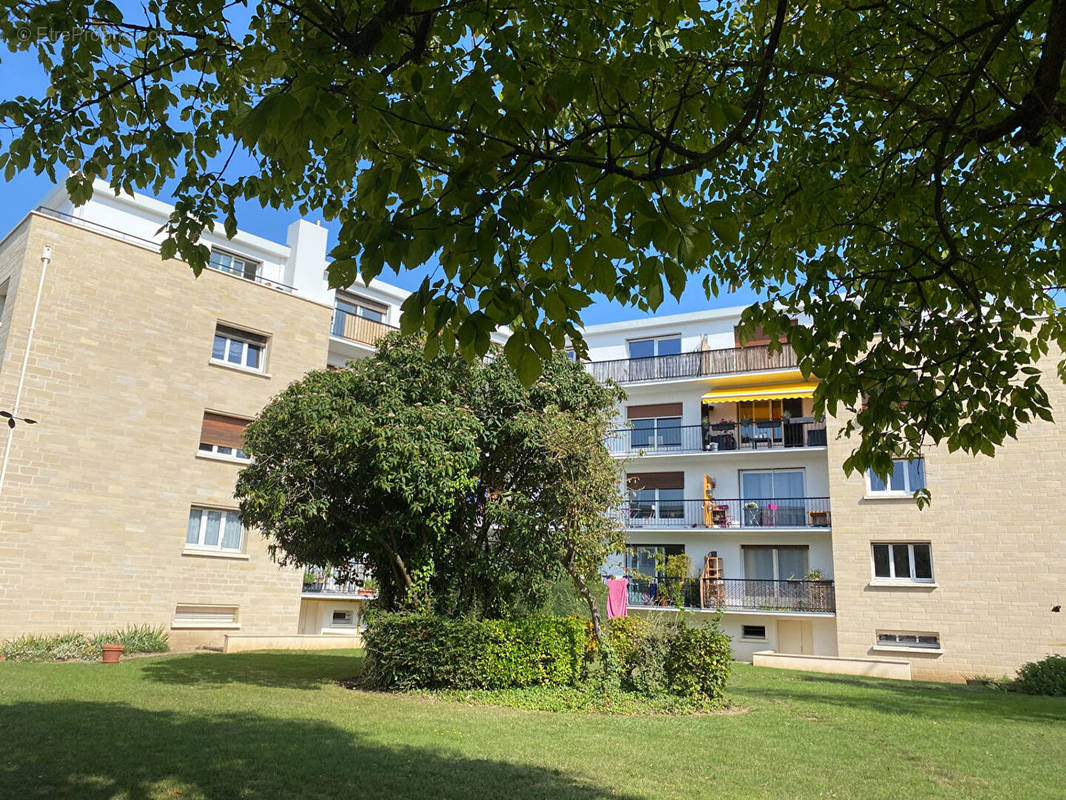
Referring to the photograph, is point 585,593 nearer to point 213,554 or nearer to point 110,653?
point 110,653

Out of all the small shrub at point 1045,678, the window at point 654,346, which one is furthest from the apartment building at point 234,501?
the window at point 654,346

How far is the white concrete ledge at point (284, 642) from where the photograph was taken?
62.3ft

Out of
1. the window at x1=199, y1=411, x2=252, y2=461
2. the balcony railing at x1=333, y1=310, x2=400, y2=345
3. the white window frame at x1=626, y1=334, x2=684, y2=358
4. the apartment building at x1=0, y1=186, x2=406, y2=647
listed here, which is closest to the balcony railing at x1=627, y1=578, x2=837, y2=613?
the white window frame at x1=626, y1=334, x2=684, y2=358

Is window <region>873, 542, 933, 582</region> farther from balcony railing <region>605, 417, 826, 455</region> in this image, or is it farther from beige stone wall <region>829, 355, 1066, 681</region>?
balcony railing <region>605, 417, 826, 455</region>

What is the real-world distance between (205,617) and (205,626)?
0.26 m

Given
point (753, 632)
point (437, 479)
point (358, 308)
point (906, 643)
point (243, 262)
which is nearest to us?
point (437, 479)

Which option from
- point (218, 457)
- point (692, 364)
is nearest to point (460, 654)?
point (218, 457)

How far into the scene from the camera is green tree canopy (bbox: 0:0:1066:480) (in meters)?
2.93

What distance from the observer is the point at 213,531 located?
20.5 m

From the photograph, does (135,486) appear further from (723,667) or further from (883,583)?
(883,583)

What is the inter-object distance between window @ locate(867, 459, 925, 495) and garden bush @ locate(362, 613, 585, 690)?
45.4 ft

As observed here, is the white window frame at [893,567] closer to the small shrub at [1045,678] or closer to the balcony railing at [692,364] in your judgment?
the small shrub at [1045,678]

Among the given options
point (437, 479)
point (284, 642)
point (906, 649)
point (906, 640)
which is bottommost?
point (284, 642)

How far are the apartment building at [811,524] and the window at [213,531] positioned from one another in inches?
415
